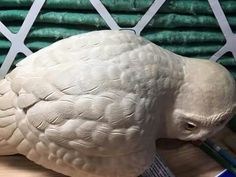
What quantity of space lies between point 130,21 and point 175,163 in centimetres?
25

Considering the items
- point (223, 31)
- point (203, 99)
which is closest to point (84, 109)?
point (203, 99)

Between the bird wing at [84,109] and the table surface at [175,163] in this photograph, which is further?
the table surface at [175,163]

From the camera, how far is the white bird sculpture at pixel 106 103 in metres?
0.52

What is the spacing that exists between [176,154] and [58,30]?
0.95 feet

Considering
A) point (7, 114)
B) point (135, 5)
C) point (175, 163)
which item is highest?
point (135, 5)

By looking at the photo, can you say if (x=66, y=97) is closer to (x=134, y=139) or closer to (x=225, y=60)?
(x=134, y=139)

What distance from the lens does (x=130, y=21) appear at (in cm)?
68

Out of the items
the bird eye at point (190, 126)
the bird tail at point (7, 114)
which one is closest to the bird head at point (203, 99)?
the bird eye at point (190, 126)

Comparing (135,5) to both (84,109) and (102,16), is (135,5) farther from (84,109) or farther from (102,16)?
(84,109)

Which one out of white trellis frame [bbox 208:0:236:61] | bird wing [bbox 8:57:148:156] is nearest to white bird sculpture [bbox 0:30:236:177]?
bird wing [bbox 8:57:148:156]

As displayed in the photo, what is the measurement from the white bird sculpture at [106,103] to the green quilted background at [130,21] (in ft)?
0.30

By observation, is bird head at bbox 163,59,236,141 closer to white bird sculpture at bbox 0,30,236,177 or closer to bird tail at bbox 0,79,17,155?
white bird sculpture at bbox 0,30,236,177

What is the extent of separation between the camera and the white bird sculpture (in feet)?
1.71

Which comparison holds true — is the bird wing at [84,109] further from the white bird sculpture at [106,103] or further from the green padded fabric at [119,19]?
the green padded fabric at [119,19]
